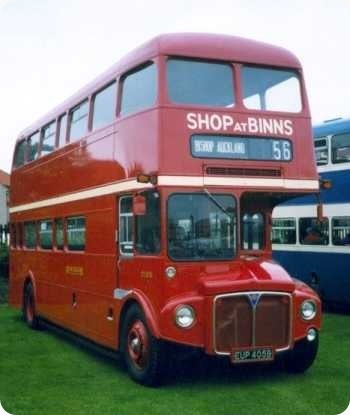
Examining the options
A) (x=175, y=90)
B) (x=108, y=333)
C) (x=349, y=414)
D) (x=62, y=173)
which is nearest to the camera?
Result: (x=349, y=414)

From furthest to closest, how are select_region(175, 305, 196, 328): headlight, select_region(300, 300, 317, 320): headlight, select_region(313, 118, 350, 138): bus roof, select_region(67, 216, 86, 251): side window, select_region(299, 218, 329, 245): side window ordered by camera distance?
select_region(299, 218, 329, 245): side window, select_region(313, 118, 350, 138): bus roof, select_region(67, 216, 86, 251): side window, select_region(300, 300, 317, 320): headlight, select_region(175, 305, 196, 328): headlight

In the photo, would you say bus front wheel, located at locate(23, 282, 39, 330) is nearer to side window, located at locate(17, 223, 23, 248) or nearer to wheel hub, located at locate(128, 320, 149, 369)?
side window, located at locate(17, 223, 23, 248)

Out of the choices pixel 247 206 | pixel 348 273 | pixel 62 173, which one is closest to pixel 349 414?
pixel 247 206

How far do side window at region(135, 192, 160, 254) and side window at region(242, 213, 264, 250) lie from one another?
1.25m

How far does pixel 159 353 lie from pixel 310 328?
5.71ft

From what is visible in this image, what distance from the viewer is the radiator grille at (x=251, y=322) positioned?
7.76 metres

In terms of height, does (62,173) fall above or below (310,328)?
above

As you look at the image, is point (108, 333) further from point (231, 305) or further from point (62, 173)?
point (62, 173)

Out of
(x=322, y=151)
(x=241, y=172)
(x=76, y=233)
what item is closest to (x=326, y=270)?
(x=322, y=151)

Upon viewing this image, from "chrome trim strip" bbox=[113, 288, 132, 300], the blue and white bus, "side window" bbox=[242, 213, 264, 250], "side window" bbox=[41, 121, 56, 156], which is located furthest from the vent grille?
the blue and white bus

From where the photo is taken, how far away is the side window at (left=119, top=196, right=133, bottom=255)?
8.89 m

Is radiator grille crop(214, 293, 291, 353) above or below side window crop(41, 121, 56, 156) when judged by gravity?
below

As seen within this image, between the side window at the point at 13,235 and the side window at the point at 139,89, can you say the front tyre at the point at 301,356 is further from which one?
the side window at the point at 13,235

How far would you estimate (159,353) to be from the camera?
7.90 m
